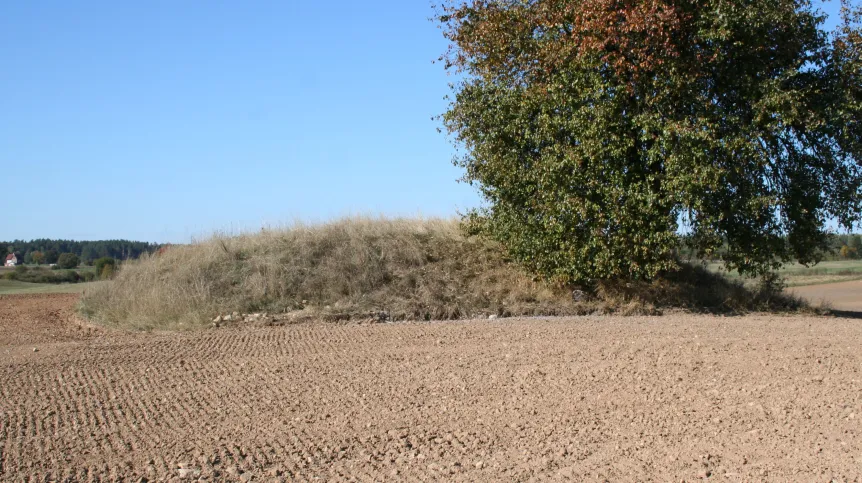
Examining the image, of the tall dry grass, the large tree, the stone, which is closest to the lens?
the stone

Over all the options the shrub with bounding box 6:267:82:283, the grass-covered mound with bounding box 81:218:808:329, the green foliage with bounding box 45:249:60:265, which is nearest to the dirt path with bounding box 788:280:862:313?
the grass-covered mound with bounding box 81:218:808:329

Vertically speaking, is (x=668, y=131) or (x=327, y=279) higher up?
(x=668, y=131)

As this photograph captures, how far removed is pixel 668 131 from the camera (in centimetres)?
1326

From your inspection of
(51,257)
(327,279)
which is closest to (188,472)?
(327,279)

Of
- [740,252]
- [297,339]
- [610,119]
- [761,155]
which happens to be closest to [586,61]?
[610,119]

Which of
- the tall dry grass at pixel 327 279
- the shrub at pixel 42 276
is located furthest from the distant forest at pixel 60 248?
the tall dry grass at pixel 327 279

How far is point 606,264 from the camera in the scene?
47.7 ft

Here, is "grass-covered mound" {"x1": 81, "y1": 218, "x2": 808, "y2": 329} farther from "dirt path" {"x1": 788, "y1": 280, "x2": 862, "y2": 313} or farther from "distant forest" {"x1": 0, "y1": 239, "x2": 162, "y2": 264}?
"distant forest" {"x1": 0, "y1": 239, "x2": 162, "y2": 264}

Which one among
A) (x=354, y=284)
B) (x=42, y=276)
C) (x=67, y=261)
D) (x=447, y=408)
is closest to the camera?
(x=447, y=408)

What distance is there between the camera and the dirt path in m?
22.8

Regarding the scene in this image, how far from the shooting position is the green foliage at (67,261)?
36312mm

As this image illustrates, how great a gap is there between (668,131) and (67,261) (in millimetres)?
32419

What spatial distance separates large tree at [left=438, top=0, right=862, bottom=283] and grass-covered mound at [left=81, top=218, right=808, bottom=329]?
990 mm

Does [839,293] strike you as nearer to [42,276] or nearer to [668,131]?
[668,131]
